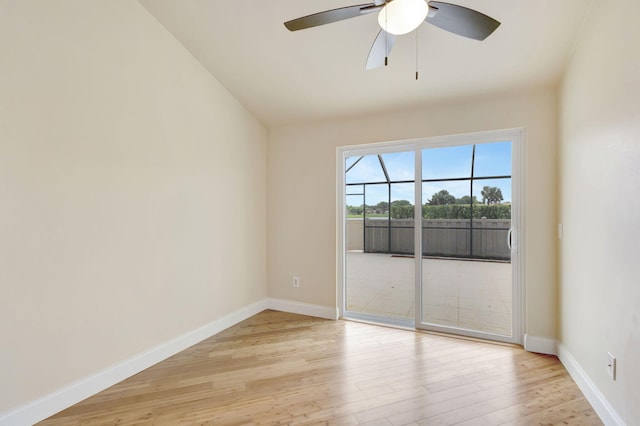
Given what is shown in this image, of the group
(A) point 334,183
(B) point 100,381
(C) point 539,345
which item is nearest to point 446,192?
(A) point 334,183

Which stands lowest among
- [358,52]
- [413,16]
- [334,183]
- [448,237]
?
[448,237]

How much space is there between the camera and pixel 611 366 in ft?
5.36

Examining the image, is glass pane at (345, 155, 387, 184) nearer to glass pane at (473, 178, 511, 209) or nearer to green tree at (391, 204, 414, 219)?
green tree at (391, 204, 414, 219)

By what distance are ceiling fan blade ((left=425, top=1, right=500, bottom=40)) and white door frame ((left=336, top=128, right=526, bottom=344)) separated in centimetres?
135

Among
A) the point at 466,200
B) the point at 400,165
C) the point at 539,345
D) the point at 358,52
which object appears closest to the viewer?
the point at 358,52

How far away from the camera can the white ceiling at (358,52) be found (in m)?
2.03

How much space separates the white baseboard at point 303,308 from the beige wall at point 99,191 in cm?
80

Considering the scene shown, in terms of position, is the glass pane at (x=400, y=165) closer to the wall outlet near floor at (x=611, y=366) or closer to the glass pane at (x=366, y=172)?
the glass pane at (x=366, y=172)

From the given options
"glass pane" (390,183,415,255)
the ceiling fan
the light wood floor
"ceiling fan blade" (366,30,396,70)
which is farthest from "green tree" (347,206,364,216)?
the ceiling fan

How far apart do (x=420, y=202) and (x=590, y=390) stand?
187 cm

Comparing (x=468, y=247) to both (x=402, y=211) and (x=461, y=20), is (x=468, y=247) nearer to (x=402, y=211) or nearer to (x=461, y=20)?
(x=402, y=211)

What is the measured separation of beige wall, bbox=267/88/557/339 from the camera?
99.2 inches

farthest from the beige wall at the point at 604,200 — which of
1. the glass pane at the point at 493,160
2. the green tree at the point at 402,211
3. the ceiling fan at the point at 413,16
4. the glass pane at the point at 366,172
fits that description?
the glass pane at the point at 366,172

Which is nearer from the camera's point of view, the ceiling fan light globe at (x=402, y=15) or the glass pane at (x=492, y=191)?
the ceiling fan light globe at (x=402, y=15)
